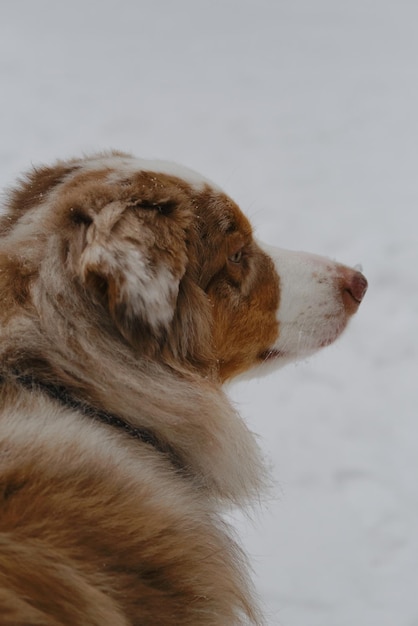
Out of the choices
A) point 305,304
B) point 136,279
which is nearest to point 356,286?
point 305,304

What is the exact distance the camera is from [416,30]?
795 cm

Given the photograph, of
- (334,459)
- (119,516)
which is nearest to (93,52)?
(334,459)

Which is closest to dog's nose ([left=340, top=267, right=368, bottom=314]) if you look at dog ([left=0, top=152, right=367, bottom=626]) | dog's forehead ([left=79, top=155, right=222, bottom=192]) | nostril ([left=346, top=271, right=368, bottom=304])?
nostril ([left=346, top=271, right=368, bottom=304])

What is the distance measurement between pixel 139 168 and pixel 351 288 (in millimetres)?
969

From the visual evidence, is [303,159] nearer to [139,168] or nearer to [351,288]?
[351,288]

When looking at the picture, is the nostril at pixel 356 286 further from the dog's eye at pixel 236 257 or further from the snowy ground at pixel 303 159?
the snowy ground at pixel 303 159

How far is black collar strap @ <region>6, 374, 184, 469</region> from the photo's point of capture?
2.09 metres

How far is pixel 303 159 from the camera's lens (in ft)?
A: 21.4

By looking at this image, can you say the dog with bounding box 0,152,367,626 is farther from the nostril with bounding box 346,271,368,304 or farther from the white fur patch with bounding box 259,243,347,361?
the nostril with bounding box 346,271,368,304

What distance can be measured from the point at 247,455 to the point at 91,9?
6.94 meters

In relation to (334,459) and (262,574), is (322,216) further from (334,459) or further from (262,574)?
(262,574)

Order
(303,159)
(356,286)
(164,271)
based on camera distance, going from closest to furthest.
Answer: (164,271)
(356,286)
(303,159)

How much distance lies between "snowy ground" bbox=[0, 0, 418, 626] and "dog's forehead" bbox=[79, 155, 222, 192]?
5.36 ft

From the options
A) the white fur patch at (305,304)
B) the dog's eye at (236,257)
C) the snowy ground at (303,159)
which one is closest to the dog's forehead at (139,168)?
the dog's eye at (236,257)
